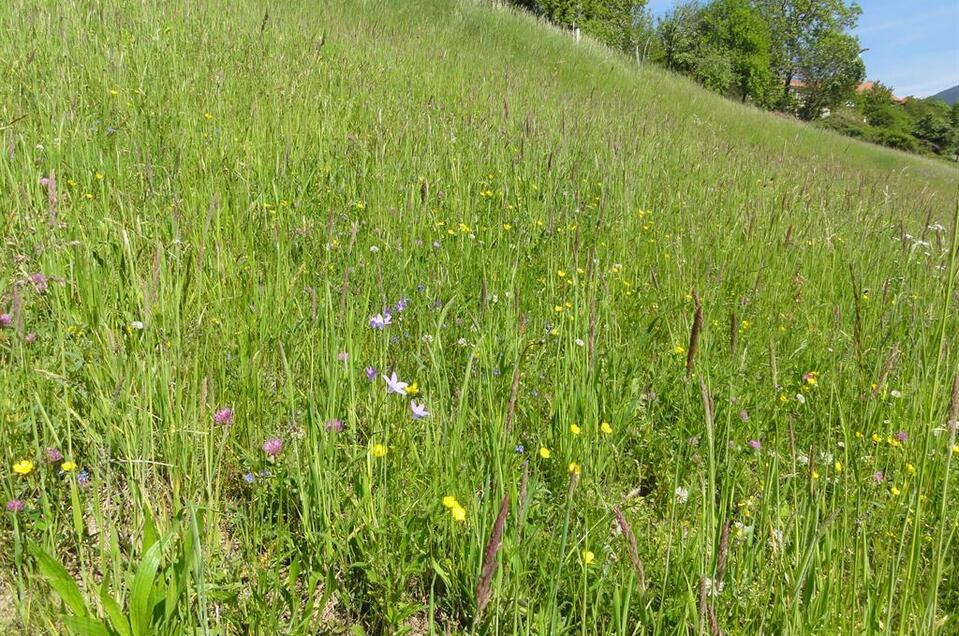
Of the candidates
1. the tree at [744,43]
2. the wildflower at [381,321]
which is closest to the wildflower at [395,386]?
the wildflower at [381,321]

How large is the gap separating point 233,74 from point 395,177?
1698 mm

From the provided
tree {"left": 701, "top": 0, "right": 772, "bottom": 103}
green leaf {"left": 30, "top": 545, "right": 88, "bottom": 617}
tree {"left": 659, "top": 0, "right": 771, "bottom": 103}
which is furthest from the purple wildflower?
tree {"left": 701, "top": 0, "right": 772, "bottom": 103}

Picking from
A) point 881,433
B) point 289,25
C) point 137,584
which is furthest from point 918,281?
point 289,25

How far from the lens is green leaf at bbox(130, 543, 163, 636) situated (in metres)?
0.94

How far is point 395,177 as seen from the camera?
9.82 feet

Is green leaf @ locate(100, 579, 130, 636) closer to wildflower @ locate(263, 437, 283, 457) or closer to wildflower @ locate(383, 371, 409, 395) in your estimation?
wildflower @ locate(263, 437, 283, 457)

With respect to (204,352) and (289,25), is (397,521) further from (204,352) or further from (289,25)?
(289,25)

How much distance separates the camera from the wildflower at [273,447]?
138 centimetres

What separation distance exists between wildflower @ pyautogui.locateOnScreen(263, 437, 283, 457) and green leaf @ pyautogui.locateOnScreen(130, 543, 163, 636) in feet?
1.40

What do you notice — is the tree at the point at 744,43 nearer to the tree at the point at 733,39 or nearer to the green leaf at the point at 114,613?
the tree at the point at 733,39

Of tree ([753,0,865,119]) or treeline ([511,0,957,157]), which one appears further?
tree ([753,0,865,119])

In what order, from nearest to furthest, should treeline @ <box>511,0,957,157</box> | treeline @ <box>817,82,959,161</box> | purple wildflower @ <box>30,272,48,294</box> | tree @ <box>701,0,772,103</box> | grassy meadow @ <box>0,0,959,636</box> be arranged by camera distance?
grassy meadow @ <box>0,0,959,636</box>
purple wildflower @ <box>30,272,48,294</box>
treeline @ <box>511,0,957,157</box>
tree @ <box>701,0,772,103</box>
treeline @ <box>817,82,959,161</box>

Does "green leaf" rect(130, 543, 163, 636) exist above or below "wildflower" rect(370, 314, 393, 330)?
below

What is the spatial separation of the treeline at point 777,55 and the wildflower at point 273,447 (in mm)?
36469
